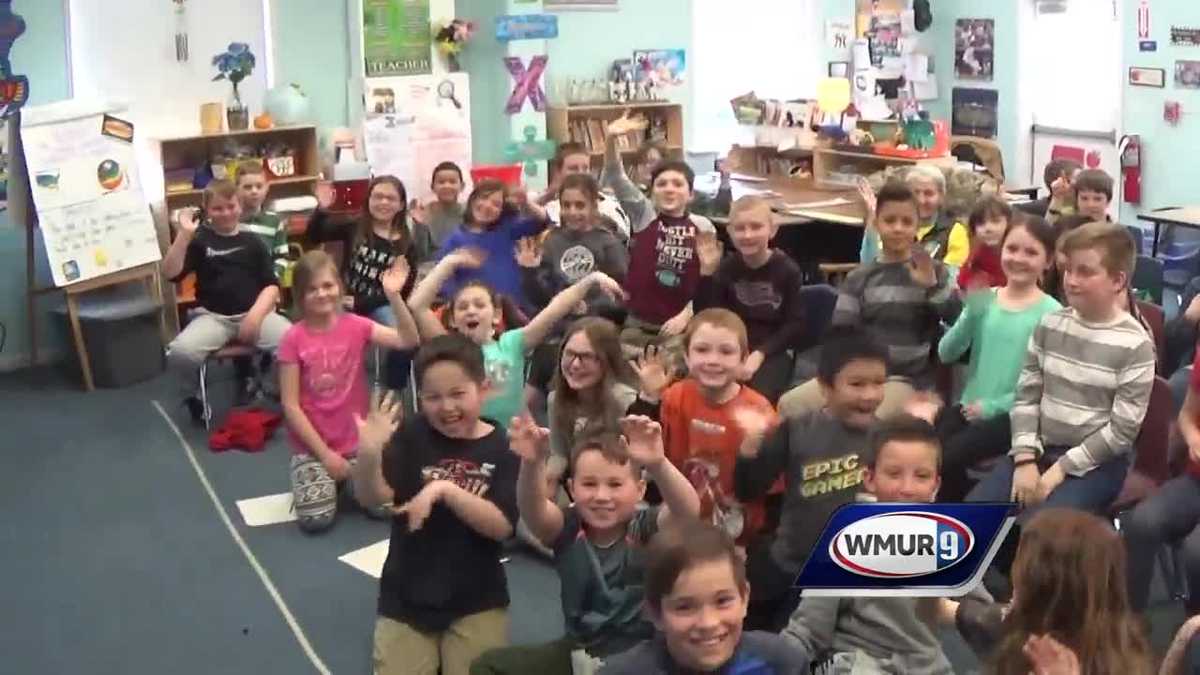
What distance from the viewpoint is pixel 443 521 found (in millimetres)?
3213

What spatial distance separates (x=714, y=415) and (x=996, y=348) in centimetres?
101

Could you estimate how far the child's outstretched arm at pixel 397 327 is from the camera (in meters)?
4.59

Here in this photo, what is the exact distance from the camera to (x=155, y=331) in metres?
7.11

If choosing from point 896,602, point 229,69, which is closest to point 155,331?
point 229,69

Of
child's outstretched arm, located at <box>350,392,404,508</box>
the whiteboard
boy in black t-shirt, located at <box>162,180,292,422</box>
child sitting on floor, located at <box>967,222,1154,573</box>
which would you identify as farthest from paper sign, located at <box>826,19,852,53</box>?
child's outstretched arm, located at <box>350,392,404,508</box>

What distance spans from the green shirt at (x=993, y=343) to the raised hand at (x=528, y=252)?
1826mm

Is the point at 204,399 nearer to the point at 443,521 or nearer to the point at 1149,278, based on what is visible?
the point at 443,521

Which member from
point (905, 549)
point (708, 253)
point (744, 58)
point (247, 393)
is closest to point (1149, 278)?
point (708, 253)

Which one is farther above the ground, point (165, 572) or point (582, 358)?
point (582, 358)

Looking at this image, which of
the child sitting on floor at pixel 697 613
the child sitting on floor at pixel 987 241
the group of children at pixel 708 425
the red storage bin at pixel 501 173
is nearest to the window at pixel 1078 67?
the group of children at pixel 708 425

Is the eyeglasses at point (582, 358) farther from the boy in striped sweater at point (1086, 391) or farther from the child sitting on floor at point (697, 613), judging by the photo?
the child sitting on floor at point (697, 613)

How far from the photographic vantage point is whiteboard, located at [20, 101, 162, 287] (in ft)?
21.7

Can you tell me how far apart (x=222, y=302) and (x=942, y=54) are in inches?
257

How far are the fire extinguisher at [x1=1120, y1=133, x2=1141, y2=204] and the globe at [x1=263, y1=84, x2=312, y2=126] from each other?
525 centimetres
